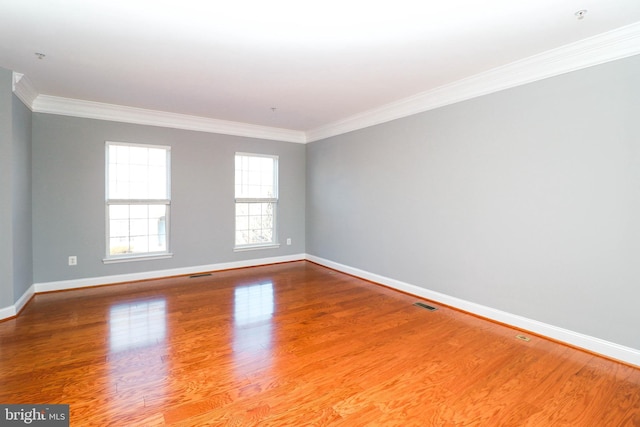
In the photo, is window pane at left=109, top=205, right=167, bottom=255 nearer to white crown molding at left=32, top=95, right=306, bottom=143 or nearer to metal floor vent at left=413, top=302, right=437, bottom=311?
white crown molding at left=32, top=95, right=306, bottom=143

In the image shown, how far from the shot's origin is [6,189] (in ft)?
10.2

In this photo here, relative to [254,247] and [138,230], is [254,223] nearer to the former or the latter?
[254,247]

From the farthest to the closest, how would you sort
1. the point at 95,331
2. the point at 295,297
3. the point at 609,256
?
the point at 295,297 → the point at 95,331 → the point at 609,256

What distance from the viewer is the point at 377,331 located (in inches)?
118

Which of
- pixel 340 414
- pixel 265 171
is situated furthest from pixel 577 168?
pixel 265 171

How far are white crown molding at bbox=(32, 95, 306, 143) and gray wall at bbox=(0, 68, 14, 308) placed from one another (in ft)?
3.13

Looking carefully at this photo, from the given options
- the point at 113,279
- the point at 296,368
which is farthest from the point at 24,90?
the point at 296,368

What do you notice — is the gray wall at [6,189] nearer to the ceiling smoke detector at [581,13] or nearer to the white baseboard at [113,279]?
the white baseboard at [113,279]

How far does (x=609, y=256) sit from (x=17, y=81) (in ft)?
18.9

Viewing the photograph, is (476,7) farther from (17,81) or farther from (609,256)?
(17,81)

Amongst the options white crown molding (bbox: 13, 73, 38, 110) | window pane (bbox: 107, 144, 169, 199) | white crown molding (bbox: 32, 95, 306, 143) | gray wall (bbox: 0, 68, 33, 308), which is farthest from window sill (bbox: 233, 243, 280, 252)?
white crown molding (bbox: 13, 73, 38, 110)

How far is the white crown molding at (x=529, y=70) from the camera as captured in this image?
7.89ft

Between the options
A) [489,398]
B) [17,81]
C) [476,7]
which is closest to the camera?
[489,398]

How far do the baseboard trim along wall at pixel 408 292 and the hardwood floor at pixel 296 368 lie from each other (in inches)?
4.1
